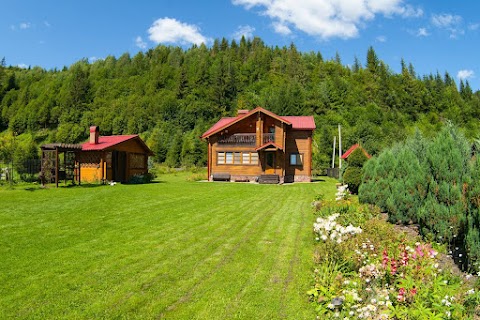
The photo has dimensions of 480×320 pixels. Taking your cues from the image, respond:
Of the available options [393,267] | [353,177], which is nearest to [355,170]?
[353,177]

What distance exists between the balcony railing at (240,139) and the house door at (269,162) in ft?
5.69

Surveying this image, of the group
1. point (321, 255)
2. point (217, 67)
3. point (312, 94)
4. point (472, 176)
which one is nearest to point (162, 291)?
point (321, 255)

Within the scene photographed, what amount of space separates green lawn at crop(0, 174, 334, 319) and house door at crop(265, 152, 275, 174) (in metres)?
18.0

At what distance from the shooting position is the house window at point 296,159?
29.8 meters

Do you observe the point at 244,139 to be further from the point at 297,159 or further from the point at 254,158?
the point at 297,159

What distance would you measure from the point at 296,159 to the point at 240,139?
17.8 ft

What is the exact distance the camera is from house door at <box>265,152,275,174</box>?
29234mm

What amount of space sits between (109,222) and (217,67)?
82.1 meters

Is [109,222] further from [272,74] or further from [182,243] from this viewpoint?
[272,74]

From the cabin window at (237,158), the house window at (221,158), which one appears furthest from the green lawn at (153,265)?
the house window at (221,158)

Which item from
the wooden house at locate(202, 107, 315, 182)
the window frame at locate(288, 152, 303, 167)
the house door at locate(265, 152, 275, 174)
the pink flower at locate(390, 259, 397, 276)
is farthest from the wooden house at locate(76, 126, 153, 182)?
the pink flower at locate(390, 259, 397, 276)

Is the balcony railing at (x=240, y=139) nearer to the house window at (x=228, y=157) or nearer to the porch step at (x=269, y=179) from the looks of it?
the house window at (x=228, y=157)

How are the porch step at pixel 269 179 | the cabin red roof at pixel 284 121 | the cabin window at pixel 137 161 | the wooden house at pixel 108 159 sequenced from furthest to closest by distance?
the cabin red roof at pixel 284 121 → the cabin window at pixel 137 161 → the porch step at pixel 269 179 → the wooden house at pixel 108 159

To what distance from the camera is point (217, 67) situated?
8731 centimetres
